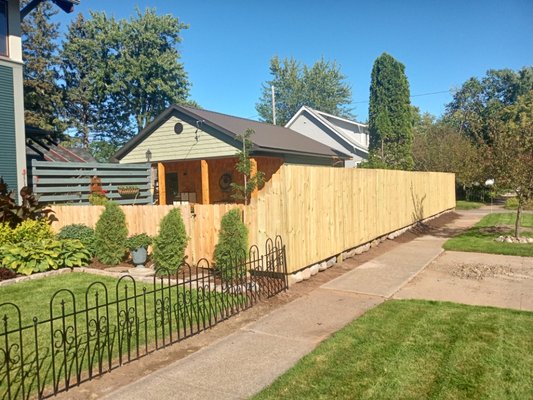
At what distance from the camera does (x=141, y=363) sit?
431 cm

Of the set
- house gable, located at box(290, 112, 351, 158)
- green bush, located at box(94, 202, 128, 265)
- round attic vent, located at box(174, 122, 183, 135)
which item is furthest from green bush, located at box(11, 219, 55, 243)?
house gable, located at box(290, 112, 351, 158)

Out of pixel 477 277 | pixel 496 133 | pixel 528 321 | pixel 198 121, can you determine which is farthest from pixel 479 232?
pixel 198 121

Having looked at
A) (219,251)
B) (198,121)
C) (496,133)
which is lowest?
(219,251)

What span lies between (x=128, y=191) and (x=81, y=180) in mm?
1544

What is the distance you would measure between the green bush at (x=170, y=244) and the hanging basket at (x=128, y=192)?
5.52 m

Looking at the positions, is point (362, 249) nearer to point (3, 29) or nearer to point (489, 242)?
point (489, 242)

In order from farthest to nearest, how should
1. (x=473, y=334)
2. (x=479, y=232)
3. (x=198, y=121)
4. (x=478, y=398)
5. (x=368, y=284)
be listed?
(x=198, y=121), (x=479, y=232), (x=368, y=284), (x=473, y=334), (x=478, y=398)

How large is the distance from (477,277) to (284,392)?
578 centimetres

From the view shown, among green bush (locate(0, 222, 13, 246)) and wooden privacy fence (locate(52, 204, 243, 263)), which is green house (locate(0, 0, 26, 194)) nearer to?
wooden privacy fence (locate(52, 204, 243, 263))

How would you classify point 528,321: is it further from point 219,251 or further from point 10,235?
point 10,235

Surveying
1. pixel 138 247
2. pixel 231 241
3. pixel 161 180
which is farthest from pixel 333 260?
pixel 161 180

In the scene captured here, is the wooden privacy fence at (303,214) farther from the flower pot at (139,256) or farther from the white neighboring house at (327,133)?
the white neighboring house at (327,133)

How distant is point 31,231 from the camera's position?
912 cm

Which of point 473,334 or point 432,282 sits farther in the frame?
point 432,282
